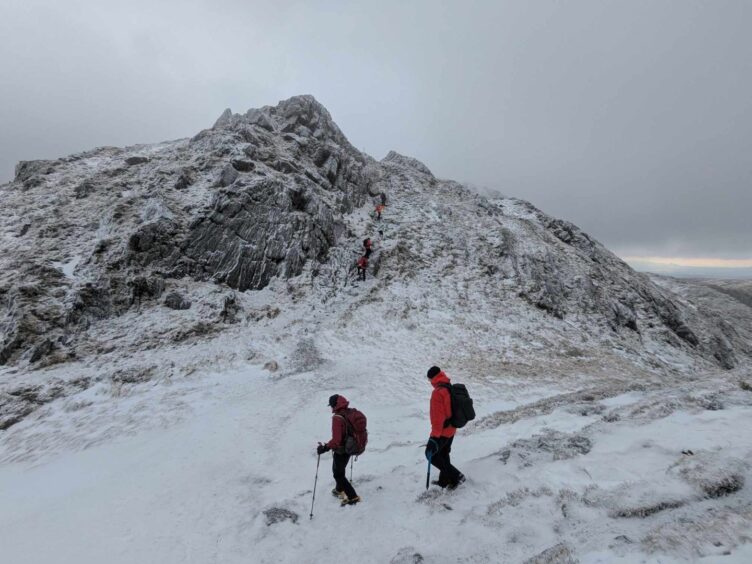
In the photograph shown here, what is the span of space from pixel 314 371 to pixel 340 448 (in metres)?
10.7

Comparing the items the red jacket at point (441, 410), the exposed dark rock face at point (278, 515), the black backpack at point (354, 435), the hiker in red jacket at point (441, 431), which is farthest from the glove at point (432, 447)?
the exposed dark rock face at point (278, 515)

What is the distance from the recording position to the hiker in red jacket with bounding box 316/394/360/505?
734 cm

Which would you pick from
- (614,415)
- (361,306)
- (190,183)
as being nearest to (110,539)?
(614,415)

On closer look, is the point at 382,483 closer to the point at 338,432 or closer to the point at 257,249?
the point at 338,432

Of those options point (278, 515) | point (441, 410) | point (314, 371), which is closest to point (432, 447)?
point (441, 410)

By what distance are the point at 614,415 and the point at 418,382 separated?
8.60 metres

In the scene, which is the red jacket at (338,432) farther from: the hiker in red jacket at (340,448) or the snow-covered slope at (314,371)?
the snow-covered slope at (314,371)

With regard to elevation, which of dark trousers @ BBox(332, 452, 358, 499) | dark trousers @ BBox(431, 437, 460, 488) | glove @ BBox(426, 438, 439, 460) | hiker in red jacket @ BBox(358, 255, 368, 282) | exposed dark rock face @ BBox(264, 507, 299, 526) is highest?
hiker in red jacket @ BBox(358, 255, 368, 282)

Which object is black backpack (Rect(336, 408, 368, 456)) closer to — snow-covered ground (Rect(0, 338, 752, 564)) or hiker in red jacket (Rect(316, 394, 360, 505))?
hiker in red jacket (Rect(316, 394, 360, 505))

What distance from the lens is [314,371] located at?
1786 centimetres

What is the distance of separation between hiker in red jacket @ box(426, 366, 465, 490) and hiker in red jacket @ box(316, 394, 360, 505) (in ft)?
5.50

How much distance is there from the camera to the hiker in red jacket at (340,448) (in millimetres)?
7344

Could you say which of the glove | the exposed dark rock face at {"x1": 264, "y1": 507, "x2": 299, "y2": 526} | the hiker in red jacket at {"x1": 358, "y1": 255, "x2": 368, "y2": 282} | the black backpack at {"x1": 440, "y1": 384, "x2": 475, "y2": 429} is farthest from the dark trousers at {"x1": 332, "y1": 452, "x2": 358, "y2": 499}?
the hiker in red jacket at {"x1": 358, "y1": 255, "x2": 368, "y2": 282}

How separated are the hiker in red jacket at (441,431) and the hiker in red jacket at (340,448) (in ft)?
5.50
